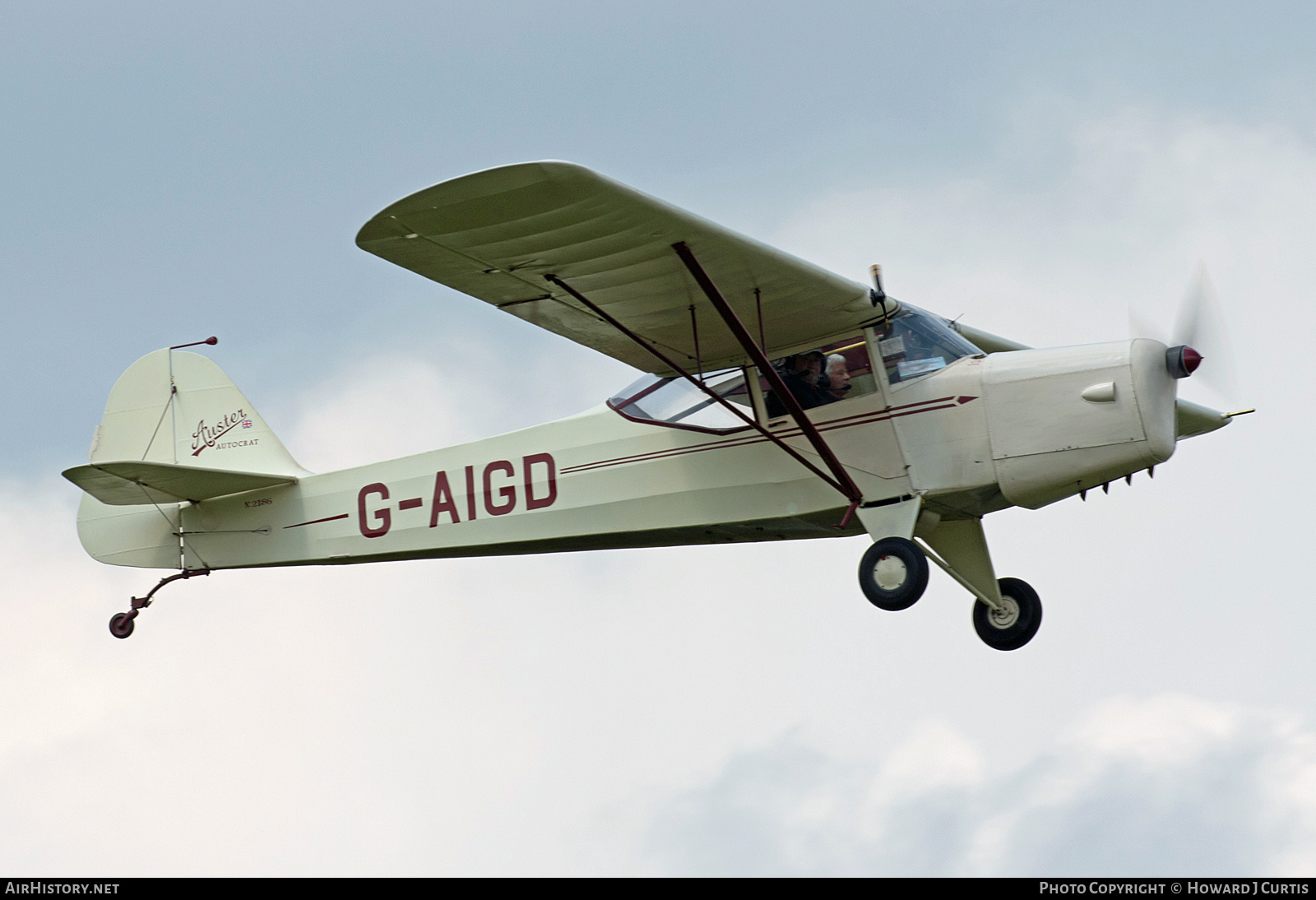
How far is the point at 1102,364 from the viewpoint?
28.3 ft

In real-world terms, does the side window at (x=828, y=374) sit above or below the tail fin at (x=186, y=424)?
below

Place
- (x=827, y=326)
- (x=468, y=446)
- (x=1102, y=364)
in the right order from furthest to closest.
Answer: (x=468, y=446), (x=827, y=326), (x=1102, y=364)

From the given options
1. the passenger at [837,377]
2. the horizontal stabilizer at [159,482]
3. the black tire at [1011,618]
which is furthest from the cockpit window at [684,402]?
the horizontal stabilizer at [159,482]

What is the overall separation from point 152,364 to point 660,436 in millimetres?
5189

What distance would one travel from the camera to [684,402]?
32.4 feet

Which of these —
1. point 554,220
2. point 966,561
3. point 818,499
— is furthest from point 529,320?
point 966,561

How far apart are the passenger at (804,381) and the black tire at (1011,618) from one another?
2.02 meters

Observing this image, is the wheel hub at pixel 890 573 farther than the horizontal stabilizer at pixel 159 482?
No

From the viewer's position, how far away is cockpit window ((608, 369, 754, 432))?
9.62 metres

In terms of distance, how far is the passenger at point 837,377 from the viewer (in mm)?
9273

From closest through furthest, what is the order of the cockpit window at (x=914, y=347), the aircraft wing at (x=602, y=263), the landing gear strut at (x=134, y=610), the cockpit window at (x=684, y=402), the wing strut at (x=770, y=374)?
the aircraft wing at (x=602, y=263)
the wing strut at (x=770, y=374)
the cockpit window at (x=914, y=347)
the cockpit window at (x=684, y=402)
the landing gear strut at (x=134, y=610)

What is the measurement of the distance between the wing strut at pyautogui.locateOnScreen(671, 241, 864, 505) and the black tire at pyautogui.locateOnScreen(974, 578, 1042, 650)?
169 cm

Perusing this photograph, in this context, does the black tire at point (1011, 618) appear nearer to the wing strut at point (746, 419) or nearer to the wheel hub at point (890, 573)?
the wheel hub at point (890, 573)

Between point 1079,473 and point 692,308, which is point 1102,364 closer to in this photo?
point 1079,473
